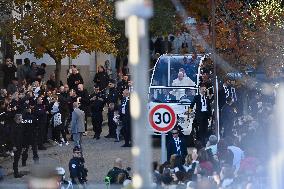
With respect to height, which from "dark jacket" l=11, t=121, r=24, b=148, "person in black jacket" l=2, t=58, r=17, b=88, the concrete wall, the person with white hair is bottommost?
"dark jacket" l=11, t=121, r=24, b=148

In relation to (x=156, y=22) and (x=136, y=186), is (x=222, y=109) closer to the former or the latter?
(x=156, y=22)

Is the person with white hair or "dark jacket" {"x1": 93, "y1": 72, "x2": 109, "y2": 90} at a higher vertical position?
"dark jacket" {"x1": 93, "y1": 72, "x2": 109, "y2": 90}

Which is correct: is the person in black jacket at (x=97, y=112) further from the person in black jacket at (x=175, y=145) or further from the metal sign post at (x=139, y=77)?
the metal sign post at (x=139, y=77)

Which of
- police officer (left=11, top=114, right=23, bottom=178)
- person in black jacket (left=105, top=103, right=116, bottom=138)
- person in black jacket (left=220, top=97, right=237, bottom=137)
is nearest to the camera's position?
police officer (left=11, top=114, right=23, bottom=178)

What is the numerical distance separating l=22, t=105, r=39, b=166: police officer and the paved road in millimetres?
250

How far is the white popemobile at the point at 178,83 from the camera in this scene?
2653 centimetres

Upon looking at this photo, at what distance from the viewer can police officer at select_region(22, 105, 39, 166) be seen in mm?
24188

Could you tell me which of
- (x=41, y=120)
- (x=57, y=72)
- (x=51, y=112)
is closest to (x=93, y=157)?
(x=41, y=120)

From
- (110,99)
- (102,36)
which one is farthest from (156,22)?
(110,99)

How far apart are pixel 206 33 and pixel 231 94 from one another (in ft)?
7.15

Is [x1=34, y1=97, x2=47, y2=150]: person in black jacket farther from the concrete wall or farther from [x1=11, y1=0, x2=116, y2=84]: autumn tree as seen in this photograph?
the concrete wall

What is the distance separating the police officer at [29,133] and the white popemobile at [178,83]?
11.1ft

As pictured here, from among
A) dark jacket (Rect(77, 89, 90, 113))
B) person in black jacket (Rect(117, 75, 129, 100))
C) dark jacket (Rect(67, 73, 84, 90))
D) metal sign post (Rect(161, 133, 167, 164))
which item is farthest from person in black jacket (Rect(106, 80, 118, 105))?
metal sign post (Rect(161, 133, 167, 164))

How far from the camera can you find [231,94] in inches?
1076
